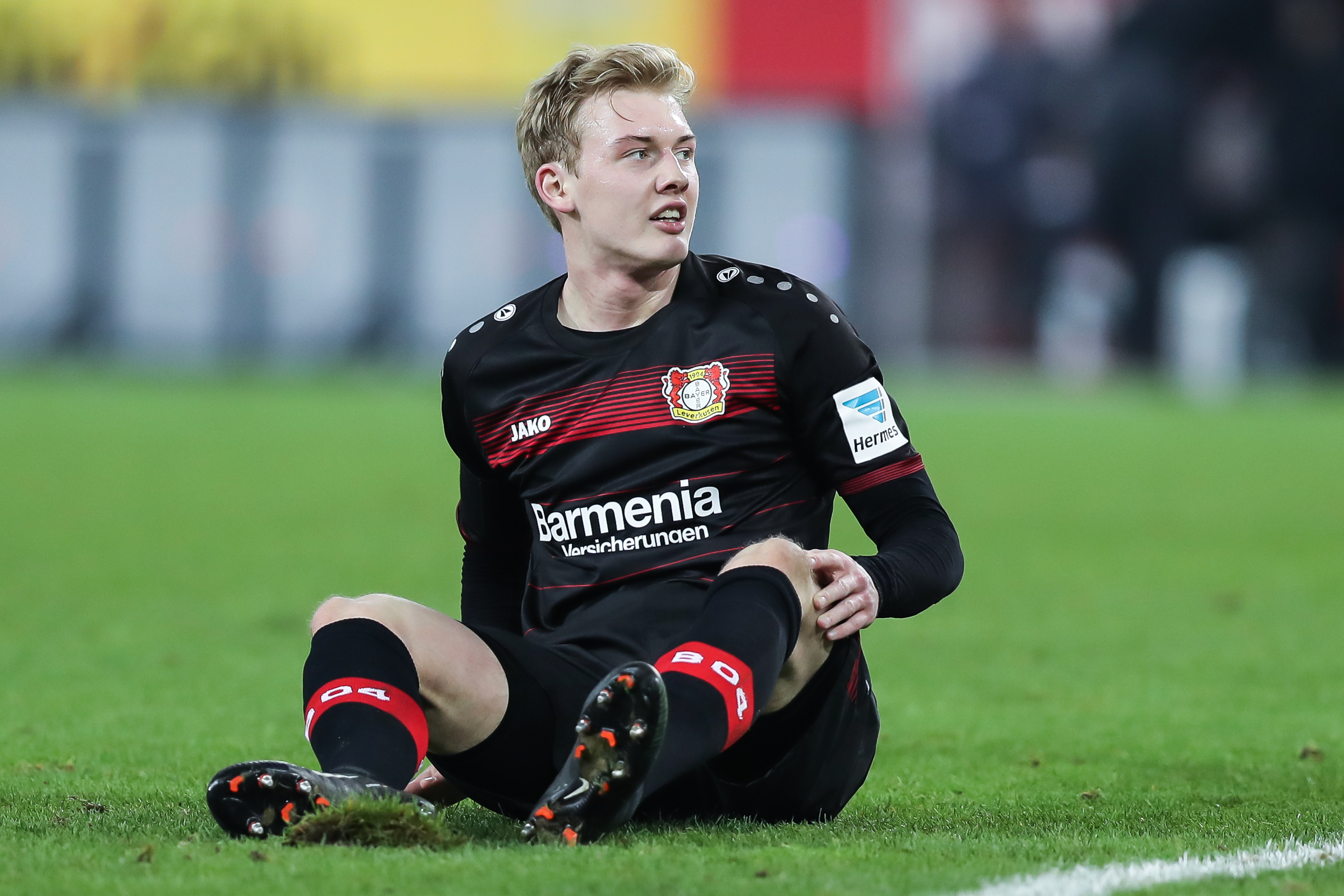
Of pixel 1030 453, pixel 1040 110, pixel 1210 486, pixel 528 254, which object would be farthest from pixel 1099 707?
pixel 1040 110

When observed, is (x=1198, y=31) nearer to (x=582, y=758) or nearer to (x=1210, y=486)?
(x=1210, y=486)

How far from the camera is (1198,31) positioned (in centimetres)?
3444

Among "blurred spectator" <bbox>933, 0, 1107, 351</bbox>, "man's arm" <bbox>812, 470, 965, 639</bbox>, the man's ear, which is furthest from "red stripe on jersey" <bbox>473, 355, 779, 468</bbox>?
"blurred spectator" <bbox>933, 0, 1107, 351</bbox>

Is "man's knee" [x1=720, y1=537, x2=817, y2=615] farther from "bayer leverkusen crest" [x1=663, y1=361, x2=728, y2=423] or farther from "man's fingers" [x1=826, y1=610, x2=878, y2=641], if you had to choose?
"bayer leverkusen crest" [x1=663, y1=361, x2=728, y2=423]

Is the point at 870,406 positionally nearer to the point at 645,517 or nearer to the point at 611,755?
the point at 645,517

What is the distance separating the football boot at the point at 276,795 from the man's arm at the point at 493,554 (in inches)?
33.3

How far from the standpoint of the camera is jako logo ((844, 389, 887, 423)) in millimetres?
3574

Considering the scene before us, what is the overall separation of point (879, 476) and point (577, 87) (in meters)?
0.93

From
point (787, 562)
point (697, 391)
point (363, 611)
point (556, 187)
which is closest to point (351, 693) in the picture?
point (363, 611)

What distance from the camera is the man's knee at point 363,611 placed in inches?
131

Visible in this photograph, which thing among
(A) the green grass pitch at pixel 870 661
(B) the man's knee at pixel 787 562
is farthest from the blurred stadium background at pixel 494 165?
(B) the man's knee at pixel 787 562

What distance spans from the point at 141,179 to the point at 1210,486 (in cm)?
2249

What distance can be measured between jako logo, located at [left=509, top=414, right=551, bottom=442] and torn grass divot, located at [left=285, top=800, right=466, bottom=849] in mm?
909

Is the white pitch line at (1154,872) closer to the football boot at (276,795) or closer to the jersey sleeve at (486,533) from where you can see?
the football boot at (276,795)
